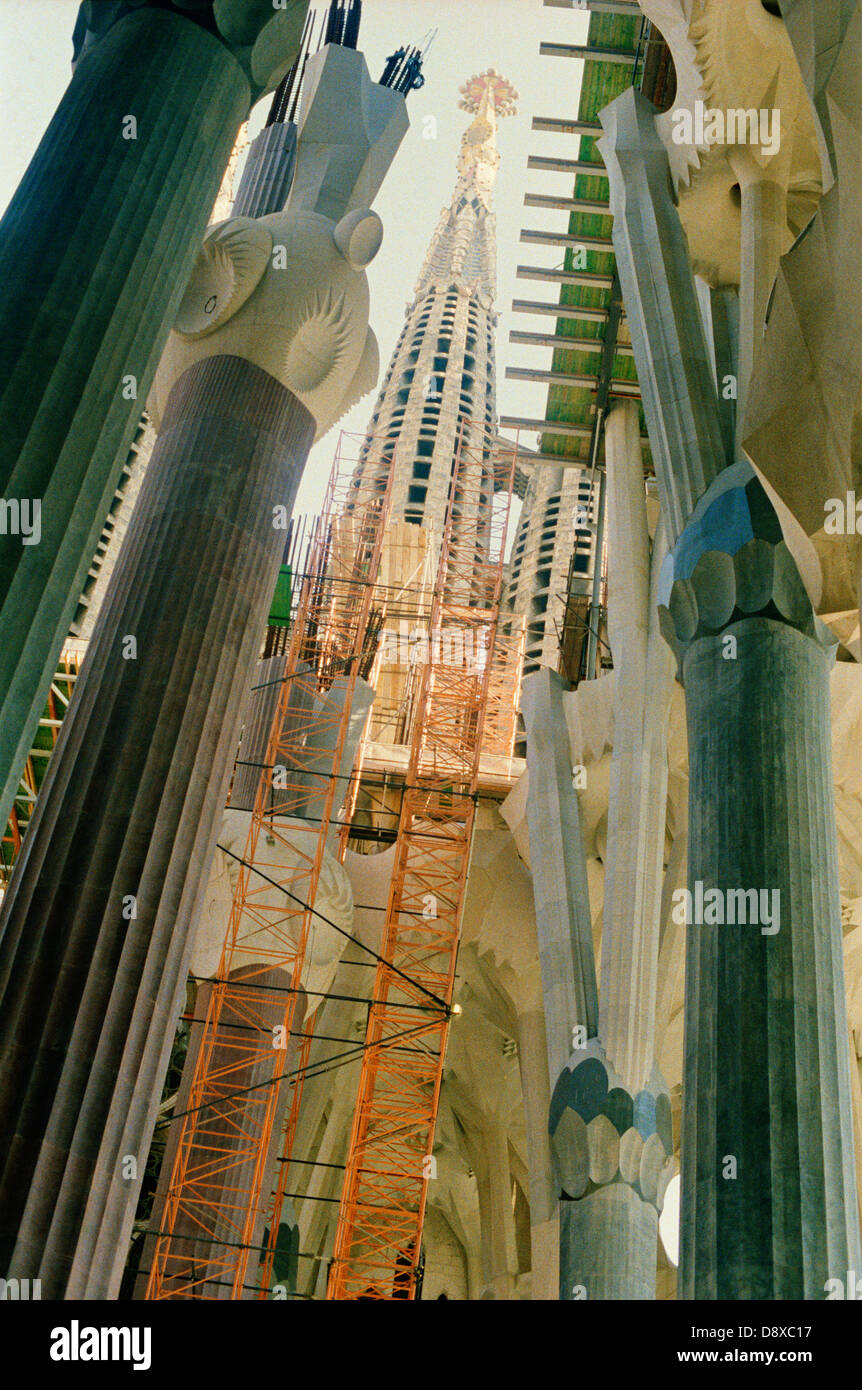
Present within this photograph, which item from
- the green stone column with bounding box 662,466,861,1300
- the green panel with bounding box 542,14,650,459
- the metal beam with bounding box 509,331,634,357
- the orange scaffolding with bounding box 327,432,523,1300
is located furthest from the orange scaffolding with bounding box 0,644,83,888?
the green stone column with bounding box 662,466,861,1300

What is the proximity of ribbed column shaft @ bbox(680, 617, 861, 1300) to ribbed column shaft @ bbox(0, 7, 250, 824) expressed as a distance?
14.9 ft

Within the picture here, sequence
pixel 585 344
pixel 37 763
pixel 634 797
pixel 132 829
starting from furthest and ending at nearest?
1. pixel 37 763
2. pixel 585 344
3. pixel 634 797
4. pixel 132 829

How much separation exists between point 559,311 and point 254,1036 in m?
10.9

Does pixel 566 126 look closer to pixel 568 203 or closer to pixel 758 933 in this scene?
pixel 568 203

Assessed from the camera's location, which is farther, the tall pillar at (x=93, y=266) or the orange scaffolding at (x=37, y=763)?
the orange scaffolding at (x=37, y=763)

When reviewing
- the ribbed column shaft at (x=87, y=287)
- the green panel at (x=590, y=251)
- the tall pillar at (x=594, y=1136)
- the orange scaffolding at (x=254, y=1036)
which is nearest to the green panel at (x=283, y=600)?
the orange scaffolding at (x=254, y=1036)

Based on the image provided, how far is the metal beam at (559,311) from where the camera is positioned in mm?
19094

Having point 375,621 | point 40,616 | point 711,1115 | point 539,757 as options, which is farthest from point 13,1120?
point 375,621

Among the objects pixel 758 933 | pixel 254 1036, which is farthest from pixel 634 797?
pixel 758 933

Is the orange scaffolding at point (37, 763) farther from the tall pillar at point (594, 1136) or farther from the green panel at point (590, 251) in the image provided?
the tall pillar at point (594, 1136)

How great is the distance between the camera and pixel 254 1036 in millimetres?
17766

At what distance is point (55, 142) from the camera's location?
6.50 meters

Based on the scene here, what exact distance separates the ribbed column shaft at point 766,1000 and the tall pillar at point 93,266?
4.55 metres

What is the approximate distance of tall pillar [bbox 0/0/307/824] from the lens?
5.70 meters
